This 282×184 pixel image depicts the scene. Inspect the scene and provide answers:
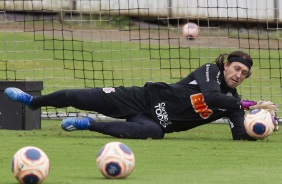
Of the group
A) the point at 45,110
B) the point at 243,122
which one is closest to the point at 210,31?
the point at 45,110

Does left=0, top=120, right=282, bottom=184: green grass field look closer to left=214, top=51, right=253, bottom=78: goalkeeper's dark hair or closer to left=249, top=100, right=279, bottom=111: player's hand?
left=249, top=100, right=279, bottom=111: player's hand

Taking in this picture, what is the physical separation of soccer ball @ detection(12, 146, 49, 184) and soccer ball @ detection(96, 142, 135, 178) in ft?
1.89

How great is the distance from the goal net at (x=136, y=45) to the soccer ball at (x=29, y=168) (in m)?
6.99

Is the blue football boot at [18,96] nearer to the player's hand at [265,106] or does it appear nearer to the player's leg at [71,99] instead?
the player's leg at [71,99]

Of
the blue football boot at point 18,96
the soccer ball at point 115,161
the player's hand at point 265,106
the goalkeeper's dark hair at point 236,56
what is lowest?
the player's hand at point 265,106

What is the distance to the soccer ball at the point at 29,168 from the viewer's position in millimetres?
8141

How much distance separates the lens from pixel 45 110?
1617 centimetres

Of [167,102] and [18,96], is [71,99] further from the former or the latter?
[167,102]

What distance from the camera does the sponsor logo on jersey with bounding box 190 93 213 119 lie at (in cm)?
1209

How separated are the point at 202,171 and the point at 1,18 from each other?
14.6 m

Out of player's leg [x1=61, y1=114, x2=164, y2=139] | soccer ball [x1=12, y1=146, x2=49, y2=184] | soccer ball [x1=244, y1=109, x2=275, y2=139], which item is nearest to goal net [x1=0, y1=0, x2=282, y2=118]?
player's leg [x1=61, y1=114, x2=164, y2=139]

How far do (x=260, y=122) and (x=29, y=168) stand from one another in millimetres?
4276

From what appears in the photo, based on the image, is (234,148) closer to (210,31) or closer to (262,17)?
(262,17)

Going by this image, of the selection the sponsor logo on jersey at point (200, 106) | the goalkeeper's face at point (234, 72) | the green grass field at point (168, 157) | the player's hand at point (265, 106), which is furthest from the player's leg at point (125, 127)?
the player's hand at point (265, 106)
